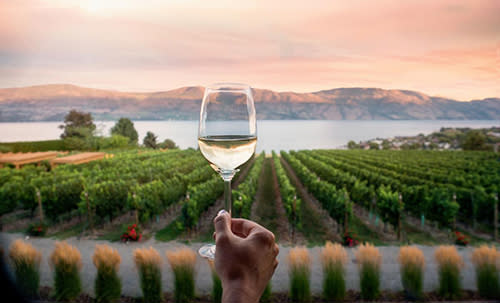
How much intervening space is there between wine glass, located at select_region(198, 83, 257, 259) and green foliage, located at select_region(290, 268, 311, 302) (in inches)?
153

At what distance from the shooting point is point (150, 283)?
430 centimetres

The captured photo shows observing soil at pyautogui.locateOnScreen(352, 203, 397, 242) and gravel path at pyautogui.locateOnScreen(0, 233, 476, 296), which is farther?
soil at pyautogui.locateOnScreen(352, 203, 397, 242)

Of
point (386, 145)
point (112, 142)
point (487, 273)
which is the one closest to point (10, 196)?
point (487, 273)

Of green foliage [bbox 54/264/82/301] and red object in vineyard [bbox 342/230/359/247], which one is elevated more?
green foliage [bbox 54/264/82/301]

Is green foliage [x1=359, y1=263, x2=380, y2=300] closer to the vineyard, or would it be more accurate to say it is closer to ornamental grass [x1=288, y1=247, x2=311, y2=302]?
ornamental grass [x1=288, y1=247, x2=311, y2=302]

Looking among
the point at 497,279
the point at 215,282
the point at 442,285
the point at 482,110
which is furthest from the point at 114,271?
the point at 482,110

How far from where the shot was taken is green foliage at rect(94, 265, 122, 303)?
13.9 feet

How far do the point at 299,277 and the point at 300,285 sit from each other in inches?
4.4

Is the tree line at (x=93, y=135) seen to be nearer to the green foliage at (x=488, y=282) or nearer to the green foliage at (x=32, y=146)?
the green foliage at (x=32, y=146)

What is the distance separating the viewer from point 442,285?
440cm

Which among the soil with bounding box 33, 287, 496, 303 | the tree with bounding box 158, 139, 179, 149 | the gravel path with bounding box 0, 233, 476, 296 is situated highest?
the soil with bounding box 33, 287, 496, 303

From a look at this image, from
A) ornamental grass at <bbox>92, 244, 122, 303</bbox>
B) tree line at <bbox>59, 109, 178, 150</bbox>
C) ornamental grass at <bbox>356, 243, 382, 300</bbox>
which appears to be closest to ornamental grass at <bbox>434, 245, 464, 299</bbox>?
ornamental grass at <bbox>356, 243, 382, 300</bbox>

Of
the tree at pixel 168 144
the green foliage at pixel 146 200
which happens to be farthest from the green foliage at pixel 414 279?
the tree at pixel 168 144

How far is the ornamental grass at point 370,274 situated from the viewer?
4344mm
